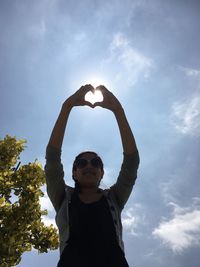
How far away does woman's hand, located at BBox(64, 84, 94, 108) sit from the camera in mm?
3504

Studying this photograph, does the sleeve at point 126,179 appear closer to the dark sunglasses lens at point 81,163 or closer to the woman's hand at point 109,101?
the dark sunglasses lens at point 81,163

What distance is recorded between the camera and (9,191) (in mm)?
10500

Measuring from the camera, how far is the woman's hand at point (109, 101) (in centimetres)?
363

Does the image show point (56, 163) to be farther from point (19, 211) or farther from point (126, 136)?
point (19, 211)

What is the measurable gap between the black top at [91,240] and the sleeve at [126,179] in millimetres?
382

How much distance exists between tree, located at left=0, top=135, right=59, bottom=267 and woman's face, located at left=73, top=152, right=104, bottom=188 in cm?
656

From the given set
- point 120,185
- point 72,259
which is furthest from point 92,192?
point 72,259

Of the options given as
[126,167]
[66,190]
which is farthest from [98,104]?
[66,190]

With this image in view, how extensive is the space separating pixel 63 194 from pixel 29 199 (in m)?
7.03

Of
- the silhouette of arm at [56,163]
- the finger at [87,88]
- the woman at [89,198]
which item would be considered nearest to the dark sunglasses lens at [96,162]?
the woman at [89,198]

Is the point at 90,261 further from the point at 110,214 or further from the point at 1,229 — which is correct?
the point at 1,229

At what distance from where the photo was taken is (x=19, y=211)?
967 cm

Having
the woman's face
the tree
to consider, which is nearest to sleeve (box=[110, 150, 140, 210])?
the woman's face

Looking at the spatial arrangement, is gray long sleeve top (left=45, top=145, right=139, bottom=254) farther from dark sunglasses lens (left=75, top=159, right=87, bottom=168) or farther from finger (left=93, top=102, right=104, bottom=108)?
finger (left=93, top=102, right=104, bottom=108)
